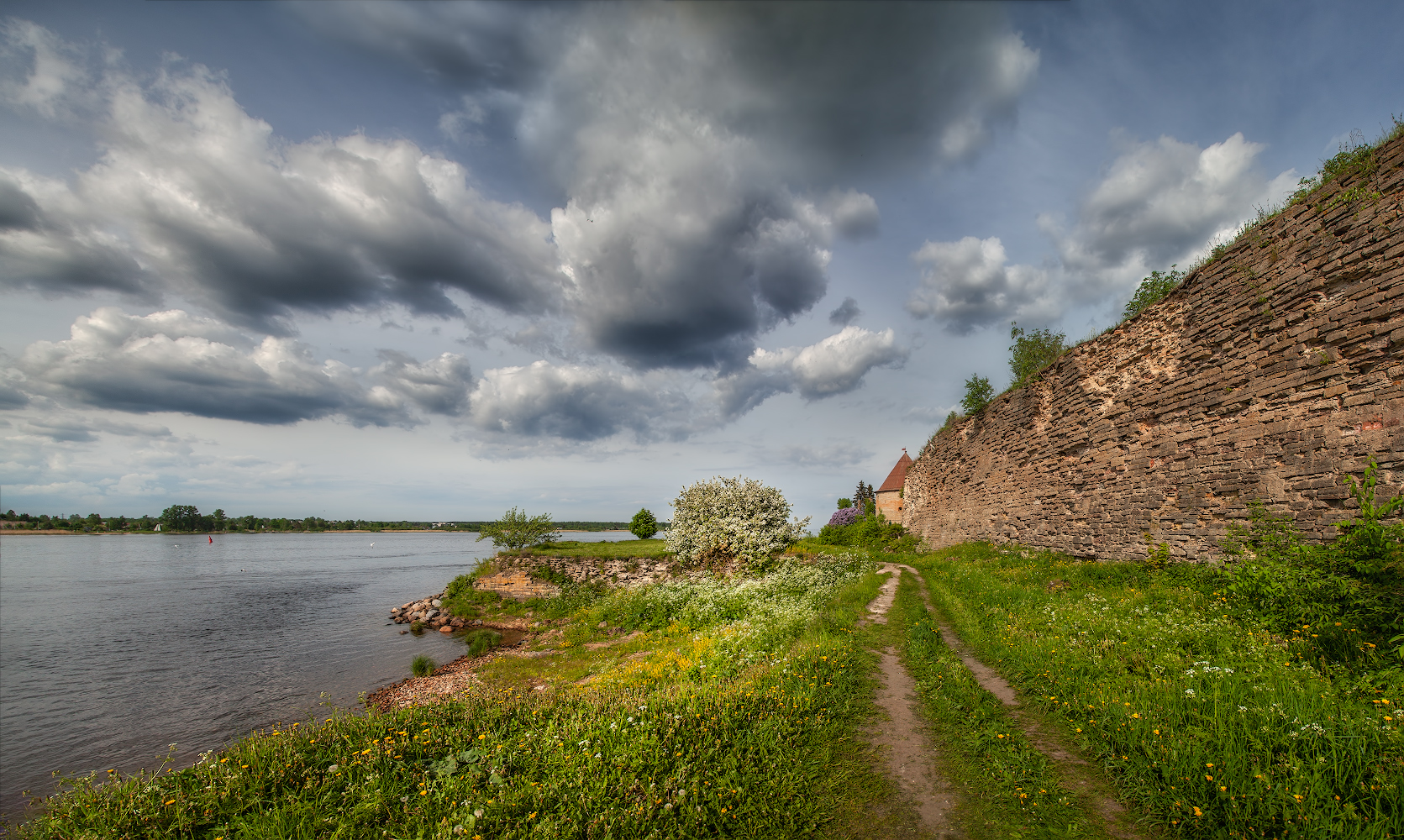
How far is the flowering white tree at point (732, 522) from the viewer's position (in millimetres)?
21422

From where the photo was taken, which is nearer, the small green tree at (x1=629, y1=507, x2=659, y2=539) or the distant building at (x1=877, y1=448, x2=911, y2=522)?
the small green tree at (x1=629, y1=507, x2=659, y2=539)

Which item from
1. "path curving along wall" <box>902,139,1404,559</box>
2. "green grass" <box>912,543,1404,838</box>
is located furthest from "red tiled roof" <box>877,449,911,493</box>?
"green grass" <box>912,543,1404,838</box>

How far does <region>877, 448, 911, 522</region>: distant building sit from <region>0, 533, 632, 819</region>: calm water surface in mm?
44567

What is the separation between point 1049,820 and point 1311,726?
88.9 inches

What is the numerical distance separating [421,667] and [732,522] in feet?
40.3

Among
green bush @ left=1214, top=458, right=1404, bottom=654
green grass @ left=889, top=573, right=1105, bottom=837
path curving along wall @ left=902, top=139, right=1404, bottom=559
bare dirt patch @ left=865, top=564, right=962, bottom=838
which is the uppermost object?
path curving along wall @ left=902, top=139, right=1404, bottom=559

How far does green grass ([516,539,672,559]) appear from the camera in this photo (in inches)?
1053

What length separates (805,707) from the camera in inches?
233

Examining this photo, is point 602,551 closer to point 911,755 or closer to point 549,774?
point 549,774

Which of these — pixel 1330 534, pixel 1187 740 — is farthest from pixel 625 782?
pixel 1330 534

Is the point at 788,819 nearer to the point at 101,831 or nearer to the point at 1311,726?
the point at 1311,726

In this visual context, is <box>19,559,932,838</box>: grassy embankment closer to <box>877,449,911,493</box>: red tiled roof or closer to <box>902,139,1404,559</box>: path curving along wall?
<box>902,139,1404,559</box>: path curving along wall

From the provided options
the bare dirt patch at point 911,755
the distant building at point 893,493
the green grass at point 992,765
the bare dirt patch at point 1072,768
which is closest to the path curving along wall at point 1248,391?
the bare dirt patch at point 1072,768

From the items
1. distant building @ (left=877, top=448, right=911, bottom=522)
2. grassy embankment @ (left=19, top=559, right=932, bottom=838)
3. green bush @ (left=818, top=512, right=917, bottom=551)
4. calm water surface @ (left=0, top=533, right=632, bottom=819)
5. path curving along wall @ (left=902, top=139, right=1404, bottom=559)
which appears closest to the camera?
grassy embankment @ (left=19, top=559, right=932, bottom=838)
